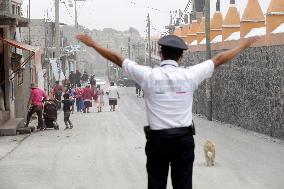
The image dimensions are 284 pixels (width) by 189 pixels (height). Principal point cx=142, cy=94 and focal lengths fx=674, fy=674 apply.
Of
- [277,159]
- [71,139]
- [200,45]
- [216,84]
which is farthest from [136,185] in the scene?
[200,45]

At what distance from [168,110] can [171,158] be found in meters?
0.38

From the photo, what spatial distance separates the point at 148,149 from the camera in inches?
212

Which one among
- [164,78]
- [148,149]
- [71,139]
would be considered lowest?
[71,139]

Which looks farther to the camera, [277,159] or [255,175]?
[277,159]

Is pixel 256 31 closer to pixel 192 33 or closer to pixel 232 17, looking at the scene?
pixel 232 17

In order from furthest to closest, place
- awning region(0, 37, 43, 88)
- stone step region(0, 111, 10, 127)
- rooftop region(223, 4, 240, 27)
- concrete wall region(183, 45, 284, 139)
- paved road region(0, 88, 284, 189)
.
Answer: rooftop region(223, 4, 240, 27)
stone step region(0, 111, 10, 127)
awning region(0, 37, 43, 88)
concrete wall region(183, 45, 284, 139)
paved road region(0, 88, 284, 189)

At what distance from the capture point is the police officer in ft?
17.4

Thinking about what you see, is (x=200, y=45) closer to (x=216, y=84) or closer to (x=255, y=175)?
(x=216, y=84)

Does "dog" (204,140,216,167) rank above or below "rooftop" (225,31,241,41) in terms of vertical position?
below

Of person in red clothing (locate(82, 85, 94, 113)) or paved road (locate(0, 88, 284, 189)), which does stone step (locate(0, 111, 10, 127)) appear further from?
person in red clothing (locate(82, 85, 94, 113))

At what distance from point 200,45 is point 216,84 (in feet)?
17.5

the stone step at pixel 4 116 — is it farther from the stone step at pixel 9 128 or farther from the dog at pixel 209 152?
the dog at pixel 209 152

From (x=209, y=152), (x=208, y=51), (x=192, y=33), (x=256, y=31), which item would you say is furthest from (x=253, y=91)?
(x=192, y=33)

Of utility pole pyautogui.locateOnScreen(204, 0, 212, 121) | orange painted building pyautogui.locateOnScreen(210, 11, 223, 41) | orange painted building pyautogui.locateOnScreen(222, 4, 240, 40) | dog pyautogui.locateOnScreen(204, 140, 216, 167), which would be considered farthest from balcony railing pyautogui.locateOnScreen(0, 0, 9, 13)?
dog pyautogui.locateOnScreen(204, 140, 216, 167)
